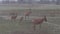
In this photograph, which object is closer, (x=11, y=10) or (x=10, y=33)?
(x=10, y=33)

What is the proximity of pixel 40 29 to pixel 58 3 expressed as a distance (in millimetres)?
802

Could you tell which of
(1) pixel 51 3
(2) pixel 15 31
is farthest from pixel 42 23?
(1) pixel 51 3

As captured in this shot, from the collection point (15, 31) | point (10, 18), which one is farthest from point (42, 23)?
point (10, 18)

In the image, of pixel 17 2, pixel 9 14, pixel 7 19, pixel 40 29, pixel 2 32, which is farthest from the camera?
pixel 17 2

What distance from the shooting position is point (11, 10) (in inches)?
91.7

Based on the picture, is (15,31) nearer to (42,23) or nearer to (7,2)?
(42,23)

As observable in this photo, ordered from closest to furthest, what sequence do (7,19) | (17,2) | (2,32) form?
(2,32), (7,19), (17,2)

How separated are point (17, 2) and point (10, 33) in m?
0.76

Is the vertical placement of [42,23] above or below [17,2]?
below

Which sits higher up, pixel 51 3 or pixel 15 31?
pixel 51 3

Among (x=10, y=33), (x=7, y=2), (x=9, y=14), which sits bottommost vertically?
(x=10, y=33)

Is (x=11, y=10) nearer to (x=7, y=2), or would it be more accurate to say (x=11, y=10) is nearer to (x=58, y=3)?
(x=7, y=2)

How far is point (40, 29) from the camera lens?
73.5 inches

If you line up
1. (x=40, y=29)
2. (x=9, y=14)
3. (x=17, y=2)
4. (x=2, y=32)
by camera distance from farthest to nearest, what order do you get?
(x=17, y=2), (x=9, y=14), (x=40, y=29), (x=2, y=32)
